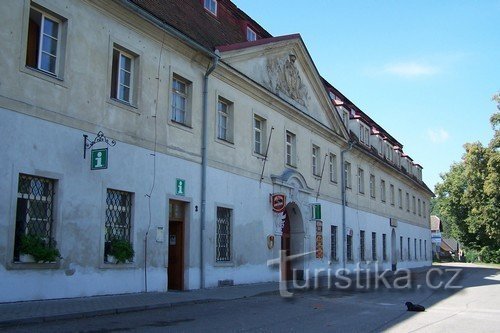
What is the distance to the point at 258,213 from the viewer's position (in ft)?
67.8

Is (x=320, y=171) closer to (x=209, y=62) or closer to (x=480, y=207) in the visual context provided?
(x=209, y=62)

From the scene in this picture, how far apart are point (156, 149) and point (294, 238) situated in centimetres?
1118

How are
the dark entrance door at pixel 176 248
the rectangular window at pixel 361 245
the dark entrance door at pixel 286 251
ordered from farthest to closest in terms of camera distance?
the rectangular window at pixel 361 245, the dark entrance door at pixel 286 251, the dark entrance door at pixel 176 248

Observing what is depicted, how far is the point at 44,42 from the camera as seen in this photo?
40.7ft

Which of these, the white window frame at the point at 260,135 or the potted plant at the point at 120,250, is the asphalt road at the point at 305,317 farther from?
the white window frame at the point at 260,135

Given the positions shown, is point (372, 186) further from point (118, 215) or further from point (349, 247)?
point (118, 215)

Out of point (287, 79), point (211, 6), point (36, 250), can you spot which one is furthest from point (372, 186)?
point (36, 250)

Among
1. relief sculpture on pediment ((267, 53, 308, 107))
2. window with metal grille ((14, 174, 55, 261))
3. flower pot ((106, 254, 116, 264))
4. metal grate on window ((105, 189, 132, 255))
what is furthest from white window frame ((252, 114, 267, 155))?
window with metal grille ((14, 174, 55, 261))

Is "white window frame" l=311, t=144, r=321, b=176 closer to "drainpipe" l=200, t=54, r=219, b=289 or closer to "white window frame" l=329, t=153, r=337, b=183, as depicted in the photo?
"white window frame" l=329, t=153, r=337, b=183

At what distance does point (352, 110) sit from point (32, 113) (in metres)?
27.0

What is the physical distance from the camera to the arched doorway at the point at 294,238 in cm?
2439

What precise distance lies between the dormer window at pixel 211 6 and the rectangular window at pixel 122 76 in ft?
21.4

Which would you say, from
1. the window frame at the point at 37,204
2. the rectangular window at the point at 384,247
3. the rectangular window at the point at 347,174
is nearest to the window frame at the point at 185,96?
the window frame at the point at 37,204

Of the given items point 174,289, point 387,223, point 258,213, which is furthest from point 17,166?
point 387,223
